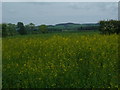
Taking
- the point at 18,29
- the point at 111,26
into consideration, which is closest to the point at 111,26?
the point at 111,26

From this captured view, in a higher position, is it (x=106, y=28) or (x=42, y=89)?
(x=106, y=28)

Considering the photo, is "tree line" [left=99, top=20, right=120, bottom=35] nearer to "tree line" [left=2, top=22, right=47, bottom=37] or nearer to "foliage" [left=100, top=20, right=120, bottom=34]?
"foliage" [left=100, top=20, right=120, bottom=34]

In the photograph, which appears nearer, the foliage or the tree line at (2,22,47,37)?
the foliage

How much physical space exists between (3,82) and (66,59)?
88.5 inches

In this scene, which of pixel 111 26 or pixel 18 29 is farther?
pixel 18 29

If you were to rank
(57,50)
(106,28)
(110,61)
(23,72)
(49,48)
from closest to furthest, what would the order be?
(23,72) < (110,61) < (57,50) < (49,48) < (106,28)

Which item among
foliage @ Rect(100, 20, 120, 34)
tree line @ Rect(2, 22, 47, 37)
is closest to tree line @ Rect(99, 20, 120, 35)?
foliage @ Rect(100, 20, 120, 34)

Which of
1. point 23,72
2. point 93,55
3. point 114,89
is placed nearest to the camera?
point 114,89

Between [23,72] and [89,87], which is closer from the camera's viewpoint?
[89,87]

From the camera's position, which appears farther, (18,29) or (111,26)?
(18,29)

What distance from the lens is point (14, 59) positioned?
802 cm

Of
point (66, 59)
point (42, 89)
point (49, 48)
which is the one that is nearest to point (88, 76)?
point (42, 89)

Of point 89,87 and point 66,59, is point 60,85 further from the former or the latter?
point 66,59

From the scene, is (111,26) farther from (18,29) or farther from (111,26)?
(18,29)
